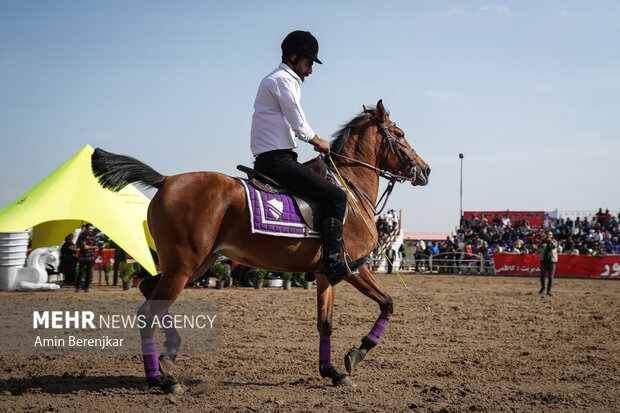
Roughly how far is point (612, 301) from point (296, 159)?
1284cm

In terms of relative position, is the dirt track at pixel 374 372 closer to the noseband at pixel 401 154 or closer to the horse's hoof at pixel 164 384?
the horse's hoof at pixel 164 384

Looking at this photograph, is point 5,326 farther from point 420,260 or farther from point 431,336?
point 420,260

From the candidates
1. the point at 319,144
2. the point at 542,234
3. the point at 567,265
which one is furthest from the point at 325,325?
the point at 542,234

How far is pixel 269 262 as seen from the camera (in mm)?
5367

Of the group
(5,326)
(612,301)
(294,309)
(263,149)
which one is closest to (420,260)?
(612,301)

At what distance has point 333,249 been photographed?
5379mm

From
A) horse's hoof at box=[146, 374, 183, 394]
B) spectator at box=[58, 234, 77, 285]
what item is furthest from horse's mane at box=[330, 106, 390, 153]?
spectator at box=[58, 234, 77, 285]

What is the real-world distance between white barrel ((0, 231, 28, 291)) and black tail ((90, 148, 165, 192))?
12984mm

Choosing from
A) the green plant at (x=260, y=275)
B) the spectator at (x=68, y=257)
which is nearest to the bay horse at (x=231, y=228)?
the green plant at (x=260, y=275)

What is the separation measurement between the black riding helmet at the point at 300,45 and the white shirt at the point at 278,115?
0.17 meters

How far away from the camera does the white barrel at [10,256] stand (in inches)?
641

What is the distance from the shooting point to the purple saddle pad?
5.13m

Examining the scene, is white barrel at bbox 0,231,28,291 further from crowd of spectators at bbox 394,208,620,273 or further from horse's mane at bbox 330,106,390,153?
crowd of spectators at bbox 394,208,620,273

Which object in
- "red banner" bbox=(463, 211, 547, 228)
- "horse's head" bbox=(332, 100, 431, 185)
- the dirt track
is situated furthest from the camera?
"red banner" bbox=(463, 211, 547, 228)
